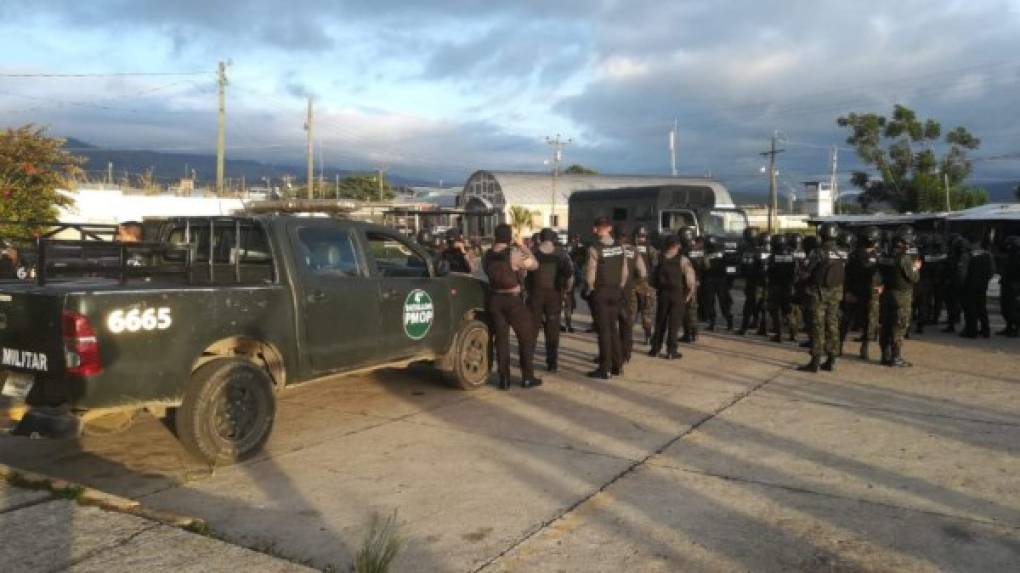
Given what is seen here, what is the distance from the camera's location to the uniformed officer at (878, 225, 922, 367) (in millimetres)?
9539

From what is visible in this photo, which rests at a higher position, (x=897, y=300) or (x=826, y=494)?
(x=897, y=300)

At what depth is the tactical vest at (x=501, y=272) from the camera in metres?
7.99

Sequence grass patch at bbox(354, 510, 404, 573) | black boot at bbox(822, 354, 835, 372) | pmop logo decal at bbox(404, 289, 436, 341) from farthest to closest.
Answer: black boot at bbox(822, 354, 835, 372) < pmop logo decal at bbox(404, 289, 436, 341) < grass patch at bbox(354, 510, 404, 573)

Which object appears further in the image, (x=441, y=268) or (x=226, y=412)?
(x=441, y=268)

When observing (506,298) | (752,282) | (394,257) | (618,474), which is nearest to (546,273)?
(506,298)

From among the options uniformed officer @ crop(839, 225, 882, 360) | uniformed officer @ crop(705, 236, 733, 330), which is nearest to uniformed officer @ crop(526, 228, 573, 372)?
uniformed officer @ crop(839, 225, 882, 360)

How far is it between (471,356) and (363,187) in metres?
82.3

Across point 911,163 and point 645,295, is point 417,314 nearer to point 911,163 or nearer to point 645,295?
point 645,295

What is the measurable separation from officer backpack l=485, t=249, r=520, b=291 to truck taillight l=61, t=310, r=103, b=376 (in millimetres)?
4003

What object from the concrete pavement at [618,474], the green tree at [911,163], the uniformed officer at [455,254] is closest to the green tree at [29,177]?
the uniformed officer at [455,254]

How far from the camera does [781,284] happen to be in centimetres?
1142

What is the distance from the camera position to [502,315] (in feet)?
26.6

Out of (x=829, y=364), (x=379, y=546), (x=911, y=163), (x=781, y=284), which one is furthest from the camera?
(x=911, y=163)

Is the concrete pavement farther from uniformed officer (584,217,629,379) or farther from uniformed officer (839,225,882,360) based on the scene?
uniformed officer (839,225,882,360)
